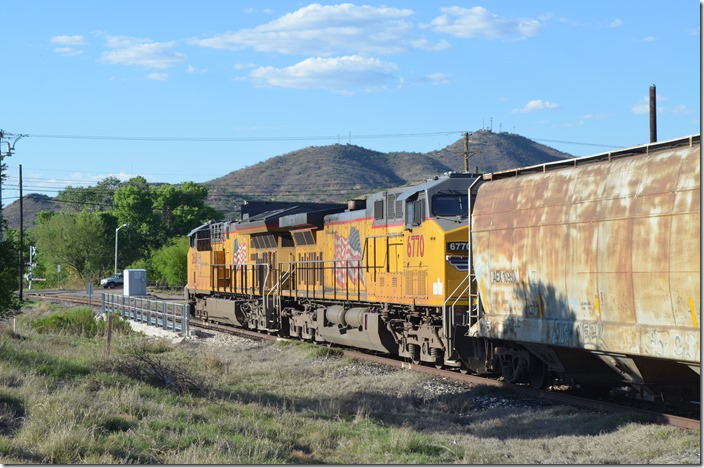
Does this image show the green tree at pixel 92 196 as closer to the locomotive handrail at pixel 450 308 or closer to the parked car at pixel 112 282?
the parked car at pixel 112 282

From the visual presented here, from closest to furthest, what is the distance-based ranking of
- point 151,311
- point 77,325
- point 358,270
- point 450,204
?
1. point 450,204
2. point 358,270
3. point 77,325
4. point 151,311

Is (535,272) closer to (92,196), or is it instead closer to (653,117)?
(653,117)

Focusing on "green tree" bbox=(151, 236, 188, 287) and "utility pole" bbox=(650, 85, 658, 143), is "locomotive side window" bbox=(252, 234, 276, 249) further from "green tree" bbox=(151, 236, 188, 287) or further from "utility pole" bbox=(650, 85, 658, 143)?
"green tree" bbox=(151, 236, 188, 287)

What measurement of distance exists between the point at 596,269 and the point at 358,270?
10239 millimetres

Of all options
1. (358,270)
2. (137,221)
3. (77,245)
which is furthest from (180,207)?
(358,270)

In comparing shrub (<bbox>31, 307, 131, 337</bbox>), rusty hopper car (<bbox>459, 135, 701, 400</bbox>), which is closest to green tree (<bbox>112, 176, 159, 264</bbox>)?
shrub (<bbox>31, 307, 131, 337</bbox>)

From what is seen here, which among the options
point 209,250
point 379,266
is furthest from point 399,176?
point 379,266

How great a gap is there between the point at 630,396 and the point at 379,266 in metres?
7.62

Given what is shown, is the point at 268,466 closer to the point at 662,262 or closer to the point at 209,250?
the point at 662,262

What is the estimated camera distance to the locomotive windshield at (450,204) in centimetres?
1828

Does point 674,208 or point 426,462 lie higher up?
point 674,208

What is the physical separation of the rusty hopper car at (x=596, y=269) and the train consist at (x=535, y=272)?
24mm

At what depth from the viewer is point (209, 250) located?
1419 inches

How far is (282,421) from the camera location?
42.5 ft
